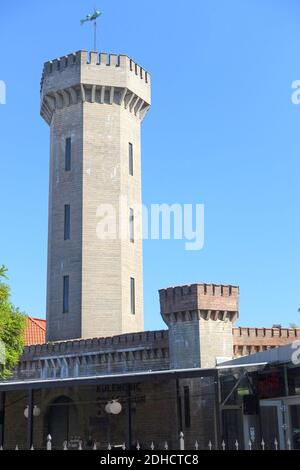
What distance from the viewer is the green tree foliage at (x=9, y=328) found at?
25594 mm


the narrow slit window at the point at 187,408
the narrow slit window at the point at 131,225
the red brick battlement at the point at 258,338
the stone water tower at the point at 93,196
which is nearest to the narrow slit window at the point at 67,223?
the stone water tower at the point at 93,196

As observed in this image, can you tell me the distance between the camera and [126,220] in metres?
36.2

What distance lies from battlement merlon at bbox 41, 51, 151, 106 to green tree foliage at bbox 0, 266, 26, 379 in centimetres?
1580

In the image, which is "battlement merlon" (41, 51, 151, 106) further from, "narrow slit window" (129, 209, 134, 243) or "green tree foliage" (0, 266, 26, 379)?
"green tree foliage" (0, 266, 26, 379)

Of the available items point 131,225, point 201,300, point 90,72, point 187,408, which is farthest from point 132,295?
point 90,72

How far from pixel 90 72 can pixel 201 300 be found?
1685 centimetres

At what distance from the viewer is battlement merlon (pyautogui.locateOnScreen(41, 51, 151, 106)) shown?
36.9m

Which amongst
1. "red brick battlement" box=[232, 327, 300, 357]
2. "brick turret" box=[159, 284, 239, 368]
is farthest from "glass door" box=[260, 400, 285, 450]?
"red brick battlement" box=[232, 327, 300, 357]

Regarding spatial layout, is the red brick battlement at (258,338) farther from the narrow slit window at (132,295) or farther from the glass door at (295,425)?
the narrow slit window at (132,295)

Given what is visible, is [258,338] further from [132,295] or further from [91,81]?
[91,81]

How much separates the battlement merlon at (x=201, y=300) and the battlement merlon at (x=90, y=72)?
14819mm
